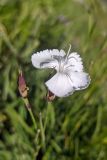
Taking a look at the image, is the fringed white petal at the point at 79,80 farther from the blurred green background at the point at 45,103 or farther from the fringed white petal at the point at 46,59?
the blurred green background at the point at 45,103

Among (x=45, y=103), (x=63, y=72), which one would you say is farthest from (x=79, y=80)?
(x=45, y=103)

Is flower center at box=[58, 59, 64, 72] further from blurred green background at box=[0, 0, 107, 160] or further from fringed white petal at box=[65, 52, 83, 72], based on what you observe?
blurred green background at box=[0, 0, 107, 160]

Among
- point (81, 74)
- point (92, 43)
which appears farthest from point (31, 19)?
point (81, 74)

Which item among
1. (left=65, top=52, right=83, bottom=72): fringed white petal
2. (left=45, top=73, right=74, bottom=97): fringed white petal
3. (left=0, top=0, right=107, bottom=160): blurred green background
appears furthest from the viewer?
(left=0, top=0, right=107, bottom=160): blurred green background

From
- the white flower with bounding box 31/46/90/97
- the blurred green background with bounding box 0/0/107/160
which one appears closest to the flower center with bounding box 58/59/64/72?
the white flower with bounding box 31/46/90/97

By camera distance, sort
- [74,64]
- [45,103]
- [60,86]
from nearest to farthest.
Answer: [60,86], [74,64], [45,103]

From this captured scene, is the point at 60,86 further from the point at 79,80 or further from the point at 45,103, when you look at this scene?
the point at 45,103
